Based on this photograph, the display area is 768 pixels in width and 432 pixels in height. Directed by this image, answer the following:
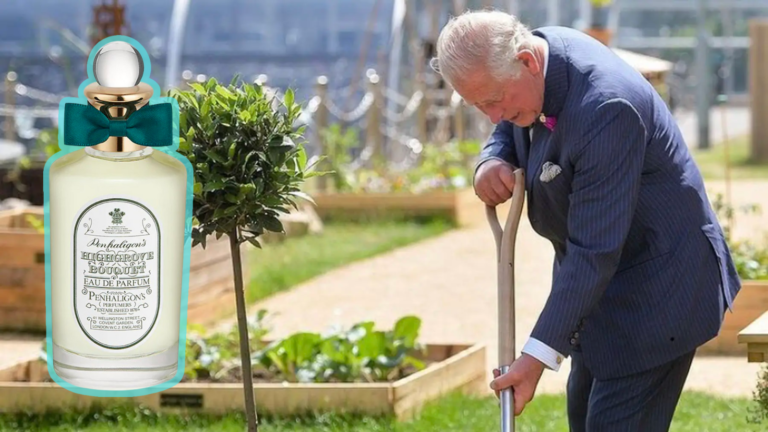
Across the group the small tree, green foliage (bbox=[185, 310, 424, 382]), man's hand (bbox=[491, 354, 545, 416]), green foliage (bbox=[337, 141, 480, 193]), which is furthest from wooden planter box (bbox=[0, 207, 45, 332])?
green foliage (bbox=[337, 141, 480, 193])

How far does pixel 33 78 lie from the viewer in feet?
53.6

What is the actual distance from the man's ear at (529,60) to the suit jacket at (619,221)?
0.06m

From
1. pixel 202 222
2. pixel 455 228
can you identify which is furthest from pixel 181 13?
pixel 202 222

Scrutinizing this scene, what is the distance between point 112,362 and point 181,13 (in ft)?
47.6

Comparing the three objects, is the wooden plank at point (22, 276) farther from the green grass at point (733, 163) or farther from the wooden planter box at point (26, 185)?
the green grass at point (733, 163)

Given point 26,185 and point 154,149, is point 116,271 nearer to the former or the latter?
point 154,149

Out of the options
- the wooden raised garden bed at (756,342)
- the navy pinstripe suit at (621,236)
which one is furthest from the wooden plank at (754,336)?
the navy pinstripe suit at (621,236)

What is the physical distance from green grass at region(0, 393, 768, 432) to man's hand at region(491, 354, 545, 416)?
1688mm

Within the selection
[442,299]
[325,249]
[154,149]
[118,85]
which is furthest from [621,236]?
[325,249]

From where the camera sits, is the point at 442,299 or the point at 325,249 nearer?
the point at 442,299

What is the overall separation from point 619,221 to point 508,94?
0.34 meters

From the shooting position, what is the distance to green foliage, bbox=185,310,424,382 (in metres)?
5.06

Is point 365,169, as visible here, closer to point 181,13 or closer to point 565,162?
point 181,13

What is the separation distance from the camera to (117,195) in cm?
226
